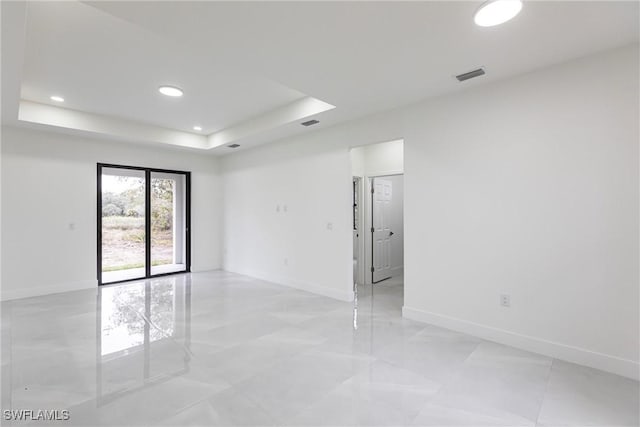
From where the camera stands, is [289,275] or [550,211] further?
[289,275]

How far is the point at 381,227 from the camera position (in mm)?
6020

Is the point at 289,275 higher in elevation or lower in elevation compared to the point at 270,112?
lower

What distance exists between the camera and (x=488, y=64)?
9.30ft

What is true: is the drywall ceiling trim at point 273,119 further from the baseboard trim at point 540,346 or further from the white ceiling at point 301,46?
the baseboard trim at point 540,346

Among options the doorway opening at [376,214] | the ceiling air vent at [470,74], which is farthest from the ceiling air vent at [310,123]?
the ceiling air vent at [470,74]

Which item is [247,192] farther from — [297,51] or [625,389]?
[625,389]

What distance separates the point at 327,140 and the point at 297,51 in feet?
7.54

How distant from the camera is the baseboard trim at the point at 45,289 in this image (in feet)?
15.5

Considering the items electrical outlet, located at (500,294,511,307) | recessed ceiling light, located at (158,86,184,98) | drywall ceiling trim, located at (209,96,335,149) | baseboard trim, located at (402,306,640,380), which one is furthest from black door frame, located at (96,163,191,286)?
electrical outlet, located at (500,294,511,307)

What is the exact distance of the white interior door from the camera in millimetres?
5816

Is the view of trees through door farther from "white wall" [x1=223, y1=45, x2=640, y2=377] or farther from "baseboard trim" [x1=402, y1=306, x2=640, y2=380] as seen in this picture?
"baseboard trim" [x1=402, y1=306, x2=640, y2=380]

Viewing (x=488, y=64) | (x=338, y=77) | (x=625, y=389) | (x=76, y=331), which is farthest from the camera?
(x=76, y=331)

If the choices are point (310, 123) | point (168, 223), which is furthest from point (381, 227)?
point (168, 223)

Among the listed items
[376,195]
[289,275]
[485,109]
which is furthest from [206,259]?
[485,109]
